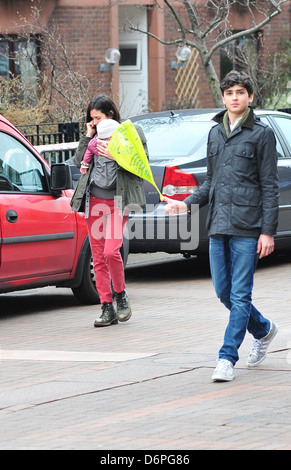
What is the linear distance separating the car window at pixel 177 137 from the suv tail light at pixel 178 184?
0.31 meters

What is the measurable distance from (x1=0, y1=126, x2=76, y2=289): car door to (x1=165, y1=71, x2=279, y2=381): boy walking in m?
2.74

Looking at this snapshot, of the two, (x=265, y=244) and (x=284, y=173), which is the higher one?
(x=265, y=244)

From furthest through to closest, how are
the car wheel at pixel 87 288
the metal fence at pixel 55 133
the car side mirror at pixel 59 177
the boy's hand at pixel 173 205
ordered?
1. the metal fence at pixel 55 133
2. the car wheel at pixel 87 288
3. the car side mirror at pixel 59 177
4. the boy's hand at pixel 173 205

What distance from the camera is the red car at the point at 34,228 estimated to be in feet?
31.9

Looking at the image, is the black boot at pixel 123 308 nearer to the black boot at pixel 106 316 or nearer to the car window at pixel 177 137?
the black boot at pixel 106 316

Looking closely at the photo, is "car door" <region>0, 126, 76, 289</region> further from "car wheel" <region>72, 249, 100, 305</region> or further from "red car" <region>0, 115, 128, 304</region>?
"car wheel" <region>72, 249, 100, 305</region>

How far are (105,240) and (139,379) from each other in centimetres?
225

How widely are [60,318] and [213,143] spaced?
323 cm

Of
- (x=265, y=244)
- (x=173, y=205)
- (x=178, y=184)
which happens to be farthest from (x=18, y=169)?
(x=265, y=244)

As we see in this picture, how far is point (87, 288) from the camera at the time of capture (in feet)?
35.0

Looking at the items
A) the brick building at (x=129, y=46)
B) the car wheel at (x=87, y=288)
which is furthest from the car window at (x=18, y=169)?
the brick building at (x=129, y=46)

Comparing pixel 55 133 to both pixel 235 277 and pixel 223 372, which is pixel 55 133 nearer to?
pixel 235 277
